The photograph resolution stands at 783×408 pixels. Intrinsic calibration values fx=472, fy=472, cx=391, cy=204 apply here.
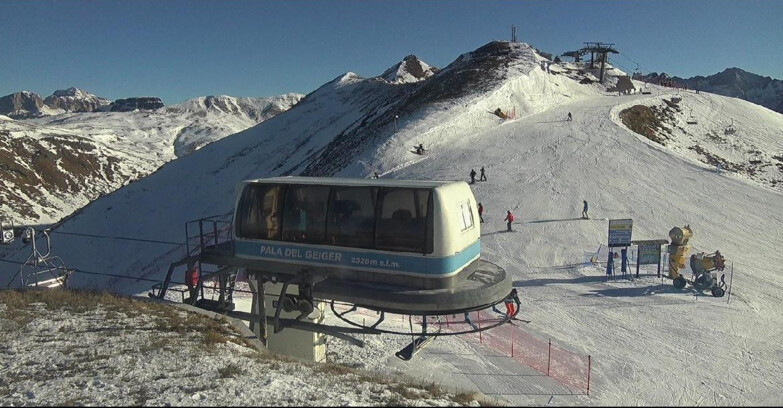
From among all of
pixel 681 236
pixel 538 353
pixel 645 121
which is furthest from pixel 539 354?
pixel 645 121

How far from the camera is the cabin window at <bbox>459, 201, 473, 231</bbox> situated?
8828 millimetres

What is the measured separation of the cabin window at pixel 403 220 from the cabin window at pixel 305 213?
3.97ft

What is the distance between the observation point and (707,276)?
54.7 feet

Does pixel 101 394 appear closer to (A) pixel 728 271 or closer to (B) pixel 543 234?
(B) pixel 543 234

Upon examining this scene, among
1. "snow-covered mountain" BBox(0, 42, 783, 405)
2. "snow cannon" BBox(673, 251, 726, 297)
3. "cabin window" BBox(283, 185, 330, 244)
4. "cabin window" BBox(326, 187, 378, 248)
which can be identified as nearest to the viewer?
"cabin window" BBox(326, 187, 378, 248)

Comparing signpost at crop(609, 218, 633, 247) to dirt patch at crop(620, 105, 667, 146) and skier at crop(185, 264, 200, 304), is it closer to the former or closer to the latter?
skier at crop(185, 264, 200, 304)

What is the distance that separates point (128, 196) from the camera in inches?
2156

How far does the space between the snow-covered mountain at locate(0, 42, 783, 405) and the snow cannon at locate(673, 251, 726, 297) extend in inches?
14.4

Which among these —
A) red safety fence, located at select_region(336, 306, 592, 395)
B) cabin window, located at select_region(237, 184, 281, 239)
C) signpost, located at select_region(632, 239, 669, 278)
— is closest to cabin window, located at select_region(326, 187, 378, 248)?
cabin window, located at select_region(237, 184, 281, 239)

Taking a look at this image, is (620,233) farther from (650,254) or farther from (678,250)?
(678,250)

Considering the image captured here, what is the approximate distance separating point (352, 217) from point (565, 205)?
19.1 m

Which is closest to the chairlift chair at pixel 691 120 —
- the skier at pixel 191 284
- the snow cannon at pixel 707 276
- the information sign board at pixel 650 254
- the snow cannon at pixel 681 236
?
the snow cannon at pixel 681 236

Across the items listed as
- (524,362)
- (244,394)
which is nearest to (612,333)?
(524,362)

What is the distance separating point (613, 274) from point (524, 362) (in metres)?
8.11
